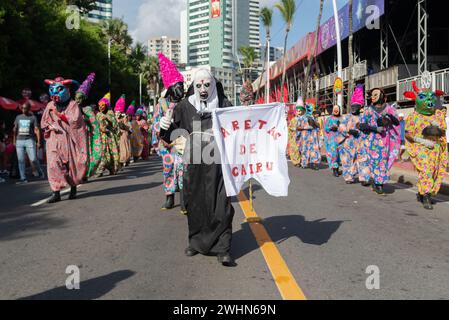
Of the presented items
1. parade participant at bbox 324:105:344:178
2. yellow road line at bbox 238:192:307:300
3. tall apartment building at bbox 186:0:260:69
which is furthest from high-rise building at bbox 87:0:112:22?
yellow road line at bbox 238:192:307:300

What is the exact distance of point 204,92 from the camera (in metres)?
4.81

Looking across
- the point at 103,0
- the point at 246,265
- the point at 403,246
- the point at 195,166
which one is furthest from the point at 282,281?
the point at 103,0

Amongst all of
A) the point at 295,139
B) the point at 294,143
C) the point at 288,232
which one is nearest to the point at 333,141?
the point at 295,139

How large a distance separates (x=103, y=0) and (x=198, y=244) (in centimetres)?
16698

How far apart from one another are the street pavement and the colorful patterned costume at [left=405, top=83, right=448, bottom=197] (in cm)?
48

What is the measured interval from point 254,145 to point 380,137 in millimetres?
5221

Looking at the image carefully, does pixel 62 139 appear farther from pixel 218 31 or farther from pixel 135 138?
pixel 218 31

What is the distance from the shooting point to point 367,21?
23422 millimetres

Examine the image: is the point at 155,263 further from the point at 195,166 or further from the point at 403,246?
the point at 403,246

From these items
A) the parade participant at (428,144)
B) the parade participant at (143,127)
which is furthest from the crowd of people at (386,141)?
the parade participant at (143,127)

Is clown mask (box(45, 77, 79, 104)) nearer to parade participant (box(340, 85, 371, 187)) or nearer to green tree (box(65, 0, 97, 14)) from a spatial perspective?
parade participant (box(340, 85, 371, 187))

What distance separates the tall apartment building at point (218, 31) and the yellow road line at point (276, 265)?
153m

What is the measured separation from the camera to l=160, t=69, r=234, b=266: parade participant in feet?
15.2
